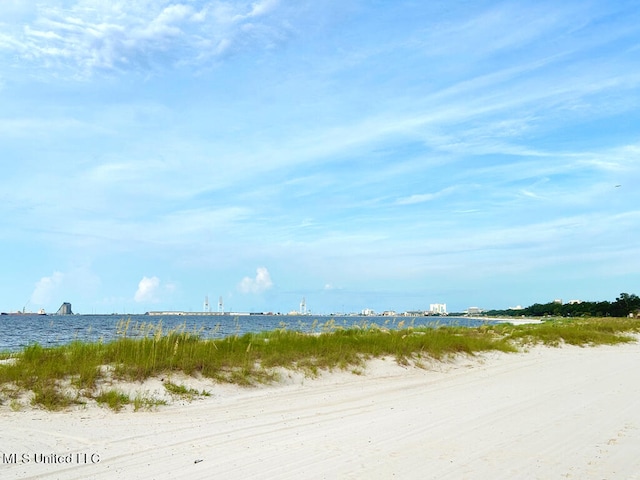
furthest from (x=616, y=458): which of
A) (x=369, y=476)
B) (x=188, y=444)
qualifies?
(x=188, y=444)

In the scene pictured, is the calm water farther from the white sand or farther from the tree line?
the tree line

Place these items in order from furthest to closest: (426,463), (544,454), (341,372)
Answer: (341,372) < (544,454) < (426,463)

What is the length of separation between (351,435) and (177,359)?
5165 mm

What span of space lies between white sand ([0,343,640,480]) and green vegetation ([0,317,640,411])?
0.47 metres

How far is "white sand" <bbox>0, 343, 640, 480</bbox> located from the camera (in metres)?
6.21

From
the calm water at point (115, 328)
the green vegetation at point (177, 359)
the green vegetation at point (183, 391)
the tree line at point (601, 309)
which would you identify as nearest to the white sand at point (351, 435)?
the green vegetation at point (183, 391)

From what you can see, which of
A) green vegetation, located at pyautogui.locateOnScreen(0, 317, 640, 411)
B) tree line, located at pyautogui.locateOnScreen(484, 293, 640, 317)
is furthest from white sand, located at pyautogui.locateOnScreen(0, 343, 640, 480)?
tree line, located at pyautogui.locateOnScreen(484, 293, 640, 317)

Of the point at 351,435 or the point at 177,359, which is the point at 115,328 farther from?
the point at 351,435

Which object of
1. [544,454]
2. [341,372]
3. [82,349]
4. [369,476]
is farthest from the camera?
[341,372]

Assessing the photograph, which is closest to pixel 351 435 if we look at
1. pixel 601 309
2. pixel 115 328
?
pixel 115 328

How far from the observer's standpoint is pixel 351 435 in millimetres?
7867

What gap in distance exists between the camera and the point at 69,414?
892 centimetres

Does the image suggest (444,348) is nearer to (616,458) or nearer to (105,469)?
(616,458)

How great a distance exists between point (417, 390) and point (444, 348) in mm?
5472
